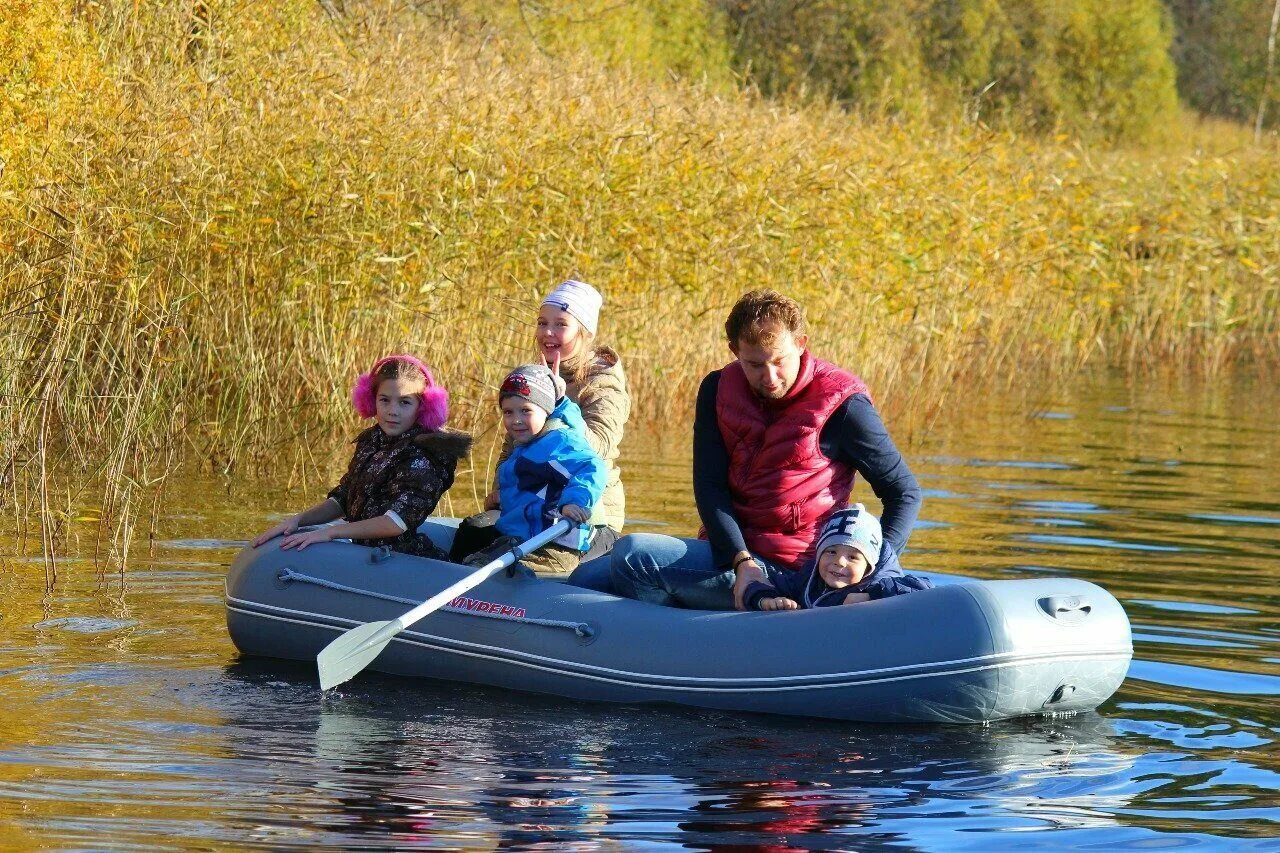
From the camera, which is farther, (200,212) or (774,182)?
(774,182)

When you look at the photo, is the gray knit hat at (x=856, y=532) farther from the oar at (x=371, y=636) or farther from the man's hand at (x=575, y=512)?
the oar at (x=371, y=636)

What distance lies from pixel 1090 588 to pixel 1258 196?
10595 mm

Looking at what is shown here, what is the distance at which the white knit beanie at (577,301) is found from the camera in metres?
6.34

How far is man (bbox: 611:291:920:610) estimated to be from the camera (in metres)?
5.39

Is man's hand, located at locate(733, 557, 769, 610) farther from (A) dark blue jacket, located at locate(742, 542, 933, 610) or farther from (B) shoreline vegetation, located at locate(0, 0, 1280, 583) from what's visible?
(B) shoreline vegetation, located at locate(0, 0, 1280, 583)

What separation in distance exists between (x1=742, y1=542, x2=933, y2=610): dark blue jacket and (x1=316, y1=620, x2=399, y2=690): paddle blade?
107cm

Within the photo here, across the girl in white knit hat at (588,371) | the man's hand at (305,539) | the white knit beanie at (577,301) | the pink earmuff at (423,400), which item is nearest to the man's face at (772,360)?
the girl in white knit hat at (588,371)

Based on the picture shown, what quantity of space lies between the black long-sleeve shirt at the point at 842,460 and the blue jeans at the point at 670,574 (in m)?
0.09

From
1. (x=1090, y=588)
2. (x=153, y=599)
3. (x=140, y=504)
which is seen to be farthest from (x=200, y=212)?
(x=1090, y=588)

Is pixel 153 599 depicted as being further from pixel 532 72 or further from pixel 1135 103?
pixel 1135 103

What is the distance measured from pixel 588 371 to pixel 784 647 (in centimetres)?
147

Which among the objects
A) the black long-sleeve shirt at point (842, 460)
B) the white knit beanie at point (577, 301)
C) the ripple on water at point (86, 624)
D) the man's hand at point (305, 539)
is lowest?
the ripple on water at point (86, 624)

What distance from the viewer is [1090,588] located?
5453 millimetres

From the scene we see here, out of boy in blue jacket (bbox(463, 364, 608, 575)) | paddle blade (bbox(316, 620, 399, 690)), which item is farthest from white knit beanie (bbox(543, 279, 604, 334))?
paddle blade (bbox(316, 620, 399, 690))
